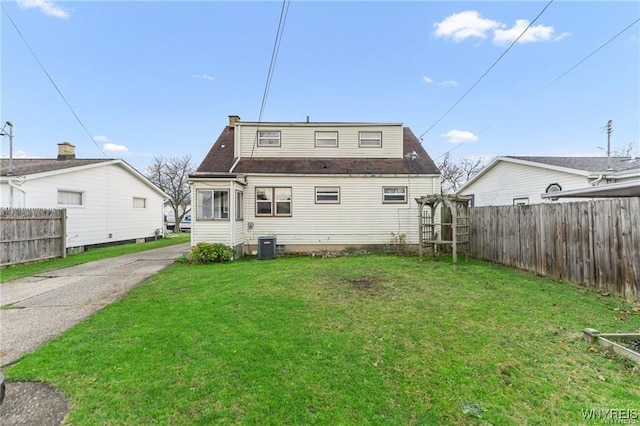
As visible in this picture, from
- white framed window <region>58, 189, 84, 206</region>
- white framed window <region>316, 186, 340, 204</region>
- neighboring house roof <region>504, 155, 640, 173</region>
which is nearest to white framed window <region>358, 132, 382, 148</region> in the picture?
white framed window <region>316, 186, 340, 204</region>

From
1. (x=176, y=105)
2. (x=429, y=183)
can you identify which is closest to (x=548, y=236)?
(x=429, y=183)

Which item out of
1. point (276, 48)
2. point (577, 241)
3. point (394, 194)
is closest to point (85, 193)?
point (276, 48)

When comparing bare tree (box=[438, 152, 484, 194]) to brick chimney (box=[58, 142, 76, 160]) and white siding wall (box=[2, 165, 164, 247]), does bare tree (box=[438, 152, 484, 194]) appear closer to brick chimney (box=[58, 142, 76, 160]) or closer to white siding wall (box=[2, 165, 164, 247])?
white siding wall (box=[2, 165, 164, 247])

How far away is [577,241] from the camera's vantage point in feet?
22.7

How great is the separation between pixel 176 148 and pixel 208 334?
33654 mm

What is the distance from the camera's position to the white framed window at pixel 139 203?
59.3 feet

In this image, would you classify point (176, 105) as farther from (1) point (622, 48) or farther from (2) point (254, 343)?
(1) point (622, 48)

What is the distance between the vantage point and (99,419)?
2.46m

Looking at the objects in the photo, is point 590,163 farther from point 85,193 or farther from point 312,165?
point 85,193

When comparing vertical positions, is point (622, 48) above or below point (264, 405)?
above

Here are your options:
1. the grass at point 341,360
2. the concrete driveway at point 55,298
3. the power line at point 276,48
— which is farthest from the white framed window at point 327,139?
the grass at point 341,360

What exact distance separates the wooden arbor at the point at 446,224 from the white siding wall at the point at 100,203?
1501 centimetres

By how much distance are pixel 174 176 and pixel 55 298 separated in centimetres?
2945

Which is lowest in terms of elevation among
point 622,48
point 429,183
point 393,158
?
point 429,183
